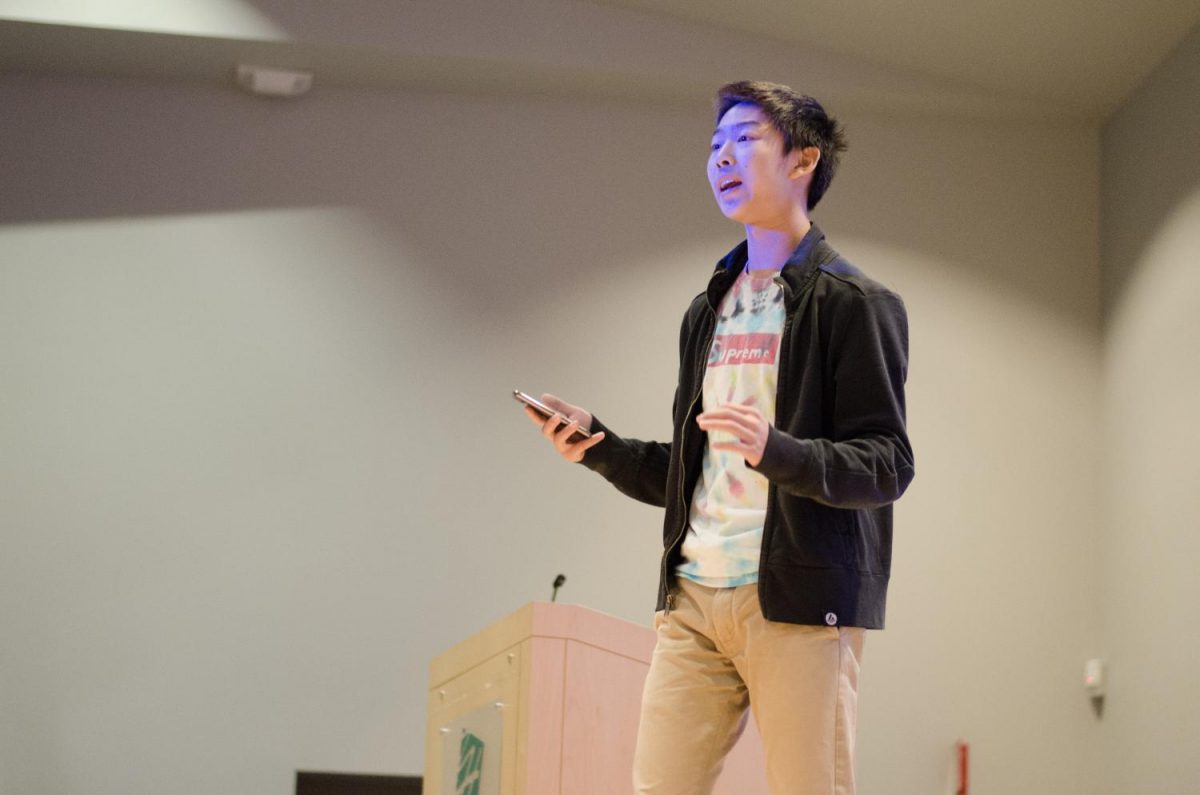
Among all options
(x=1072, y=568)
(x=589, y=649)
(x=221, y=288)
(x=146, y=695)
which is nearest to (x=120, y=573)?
(x=146, y=695)

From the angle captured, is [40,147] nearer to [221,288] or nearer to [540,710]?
[221,288]

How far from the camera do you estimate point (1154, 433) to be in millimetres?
4258

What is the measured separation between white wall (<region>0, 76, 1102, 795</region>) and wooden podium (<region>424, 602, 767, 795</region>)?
185cm

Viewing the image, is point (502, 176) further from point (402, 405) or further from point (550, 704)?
point (550, 704)

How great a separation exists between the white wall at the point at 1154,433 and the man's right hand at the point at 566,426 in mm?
2438

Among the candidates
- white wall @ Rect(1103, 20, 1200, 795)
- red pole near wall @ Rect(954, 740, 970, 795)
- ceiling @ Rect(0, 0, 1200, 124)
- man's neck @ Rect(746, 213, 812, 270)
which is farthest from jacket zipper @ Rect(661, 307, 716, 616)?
red pole near wall @ Rect(954, 740, 970, 795)

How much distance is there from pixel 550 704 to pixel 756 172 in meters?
0.88

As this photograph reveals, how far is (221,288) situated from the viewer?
4516mm

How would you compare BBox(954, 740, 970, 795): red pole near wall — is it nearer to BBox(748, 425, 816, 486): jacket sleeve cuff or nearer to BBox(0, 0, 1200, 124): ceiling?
BBox(0, 0, 1200, 124): ceiling

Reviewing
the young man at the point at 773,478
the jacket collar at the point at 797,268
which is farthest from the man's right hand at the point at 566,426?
the jacket collar at the point at 797,268

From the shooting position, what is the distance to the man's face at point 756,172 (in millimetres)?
2125

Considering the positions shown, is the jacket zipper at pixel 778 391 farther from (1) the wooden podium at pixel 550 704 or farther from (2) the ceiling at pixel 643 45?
(2) the ceiling at pixel 643 45

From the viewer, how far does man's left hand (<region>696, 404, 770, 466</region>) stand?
5.58 ft

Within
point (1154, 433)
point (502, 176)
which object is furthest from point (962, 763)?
point (502, 176)
